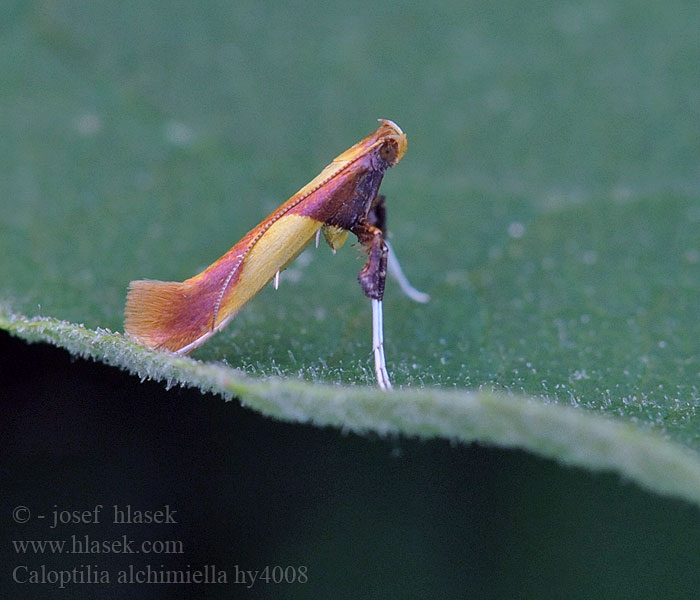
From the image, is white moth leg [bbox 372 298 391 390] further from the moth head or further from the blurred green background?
the moth head

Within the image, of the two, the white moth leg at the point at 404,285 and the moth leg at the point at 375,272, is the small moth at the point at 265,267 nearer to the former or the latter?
the moth leg at the point at 375,272

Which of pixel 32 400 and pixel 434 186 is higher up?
pixel 434 186

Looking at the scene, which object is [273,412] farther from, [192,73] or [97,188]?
[192,73]

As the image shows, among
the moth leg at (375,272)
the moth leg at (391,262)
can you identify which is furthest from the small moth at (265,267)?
the moth leg at (391,262)

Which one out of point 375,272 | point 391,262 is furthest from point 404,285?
point 375,272

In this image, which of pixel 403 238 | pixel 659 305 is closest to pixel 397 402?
pixel 659 305
